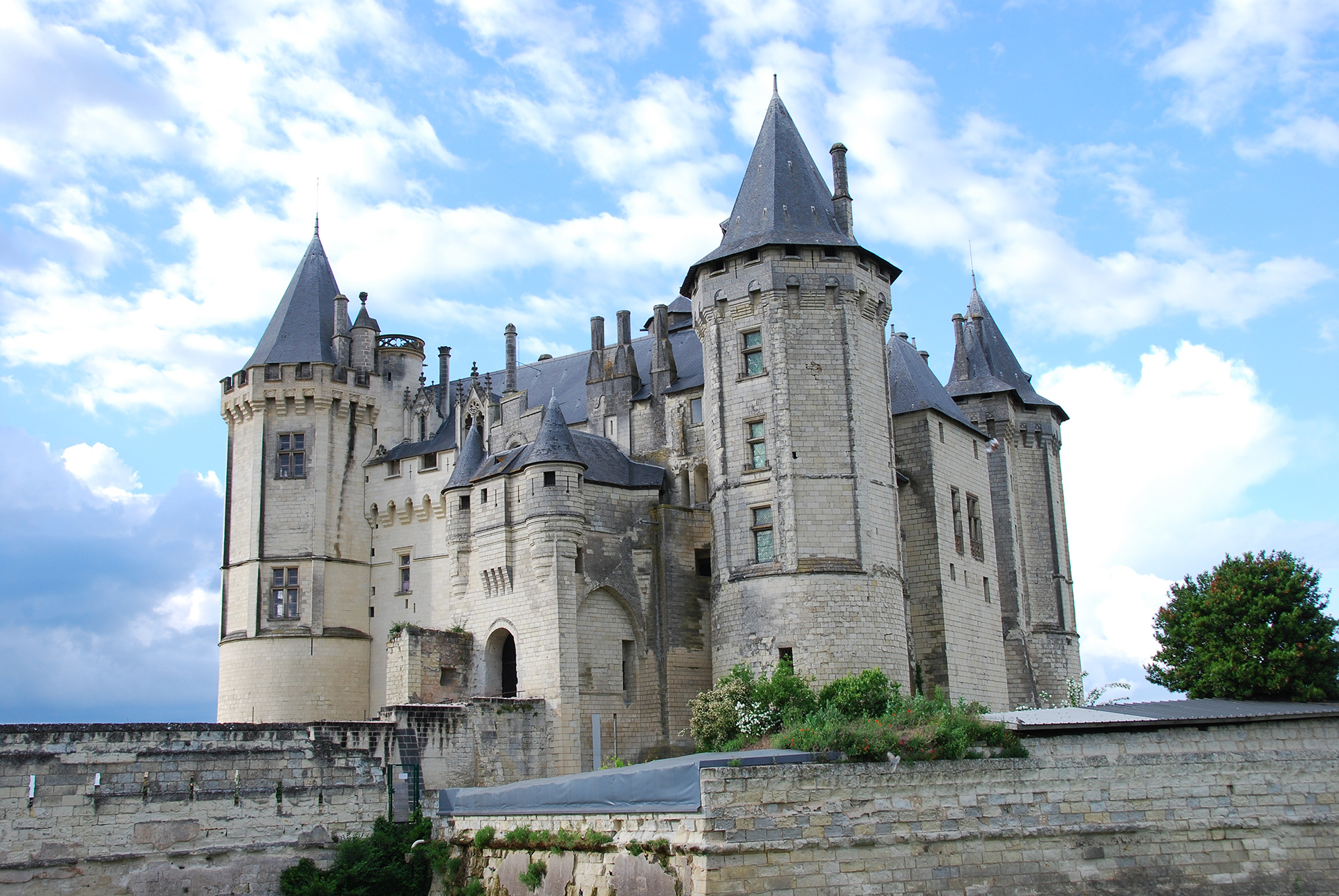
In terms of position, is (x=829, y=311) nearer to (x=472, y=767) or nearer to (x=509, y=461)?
(x=509, y=461)

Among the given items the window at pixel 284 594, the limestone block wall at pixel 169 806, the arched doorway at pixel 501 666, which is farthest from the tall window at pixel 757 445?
the window at pixel 284 594

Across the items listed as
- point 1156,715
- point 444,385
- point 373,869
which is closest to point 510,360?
point 444,385

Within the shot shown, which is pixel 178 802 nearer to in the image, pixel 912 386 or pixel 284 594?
pixel 284 594

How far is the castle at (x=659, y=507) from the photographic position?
110 ft

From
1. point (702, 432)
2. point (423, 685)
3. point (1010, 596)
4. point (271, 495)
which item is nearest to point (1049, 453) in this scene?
point (1010, 596)

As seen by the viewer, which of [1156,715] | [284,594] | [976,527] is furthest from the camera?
[284,594]

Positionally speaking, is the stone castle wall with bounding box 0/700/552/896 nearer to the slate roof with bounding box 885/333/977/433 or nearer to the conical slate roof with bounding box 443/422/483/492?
the conical slate roof with bounding box 443/422/483/492

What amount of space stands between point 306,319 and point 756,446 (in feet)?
61.4

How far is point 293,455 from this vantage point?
43000mm

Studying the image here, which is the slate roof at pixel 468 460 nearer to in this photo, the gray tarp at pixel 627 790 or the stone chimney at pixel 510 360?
the stone chimney at pixel 510 360

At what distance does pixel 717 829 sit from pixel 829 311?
705 inches

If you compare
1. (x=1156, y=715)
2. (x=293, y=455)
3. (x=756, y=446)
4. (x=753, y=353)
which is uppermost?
(x=753, y=353)

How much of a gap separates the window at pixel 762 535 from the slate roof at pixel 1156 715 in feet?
26.2

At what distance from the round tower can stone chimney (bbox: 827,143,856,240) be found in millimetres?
81
